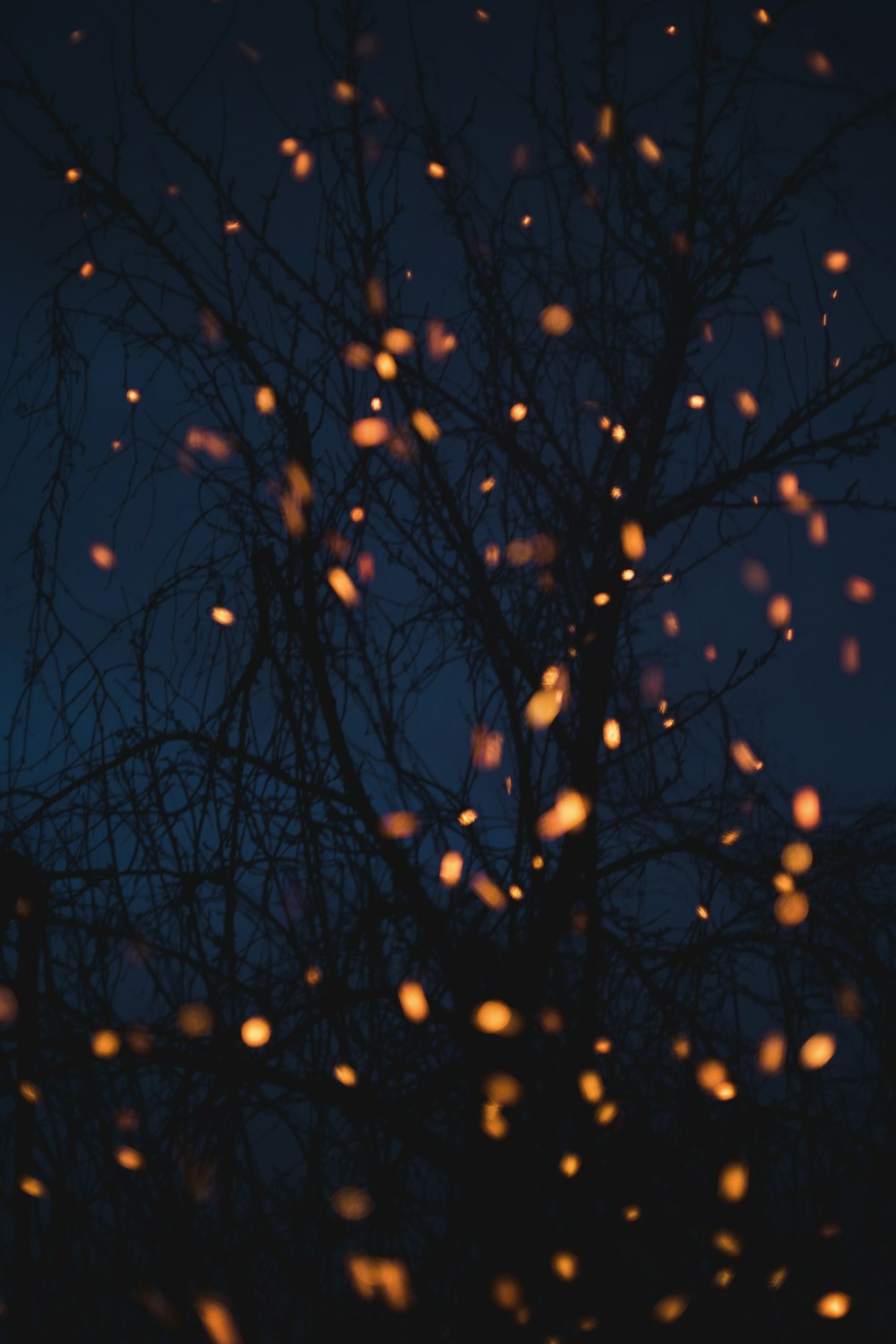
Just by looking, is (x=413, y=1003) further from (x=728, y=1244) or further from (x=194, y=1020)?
(x=728, y=1244)

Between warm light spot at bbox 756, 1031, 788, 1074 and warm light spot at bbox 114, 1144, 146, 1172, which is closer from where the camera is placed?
warm light spot at bbox 114, 1144, 146, 1172

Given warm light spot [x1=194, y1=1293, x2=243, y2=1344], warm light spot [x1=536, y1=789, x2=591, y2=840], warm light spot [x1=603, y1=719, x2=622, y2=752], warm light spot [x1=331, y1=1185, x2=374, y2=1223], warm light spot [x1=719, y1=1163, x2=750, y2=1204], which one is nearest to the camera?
warm light spot [x1=194, y1=1293, x2=243, y2=1344]

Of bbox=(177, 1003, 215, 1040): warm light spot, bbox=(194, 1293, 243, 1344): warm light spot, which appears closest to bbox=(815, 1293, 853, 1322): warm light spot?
bbox=(194, 1293, 243, 1344): warm light spot

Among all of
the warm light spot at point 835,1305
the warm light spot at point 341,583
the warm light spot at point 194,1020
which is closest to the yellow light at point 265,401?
the warm light spot at point 341,583

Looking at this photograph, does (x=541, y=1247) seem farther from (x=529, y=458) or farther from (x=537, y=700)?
(x=529, y=458)

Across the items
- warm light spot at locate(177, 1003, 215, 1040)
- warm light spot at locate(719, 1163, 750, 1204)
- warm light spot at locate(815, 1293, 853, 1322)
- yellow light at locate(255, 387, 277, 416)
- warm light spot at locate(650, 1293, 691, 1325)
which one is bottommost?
warm light spot at locate(815, 1293, 853, 1322)

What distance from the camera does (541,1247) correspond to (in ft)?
5.40

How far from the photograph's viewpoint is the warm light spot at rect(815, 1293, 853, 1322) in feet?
5.42

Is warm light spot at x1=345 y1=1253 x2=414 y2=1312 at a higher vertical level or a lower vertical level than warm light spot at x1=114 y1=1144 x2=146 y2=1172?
lower

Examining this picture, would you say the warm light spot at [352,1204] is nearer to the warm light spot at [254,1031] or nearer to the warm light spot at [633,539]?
the warm light spot at [254,1031]

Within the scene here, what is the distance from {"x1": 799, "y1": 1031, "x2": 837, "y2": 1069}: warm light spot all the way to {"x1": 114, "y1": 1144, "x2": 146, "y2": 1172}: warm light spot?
1.06 metres

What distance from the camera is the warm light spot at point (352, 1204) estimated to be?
5.16 ft

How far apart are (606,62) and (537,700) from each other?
3.86 feet

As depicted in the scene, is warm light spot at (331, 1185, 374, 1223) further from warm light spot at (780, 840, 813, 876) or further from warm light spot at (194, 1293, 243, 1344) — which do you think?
warm light spot at (780, 840, 813, 876)
